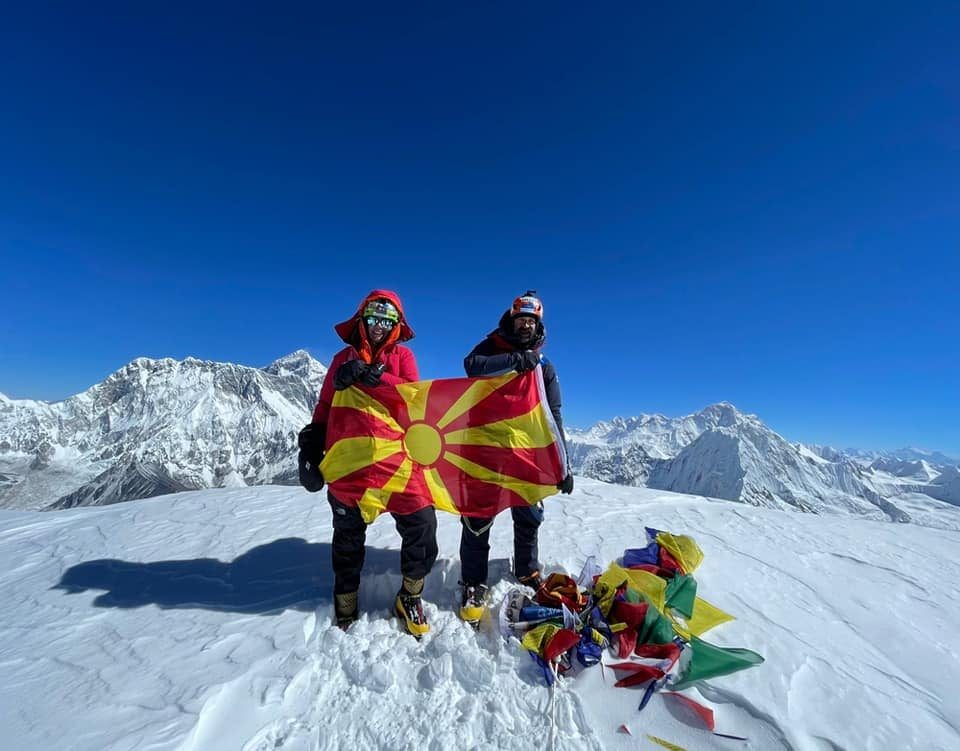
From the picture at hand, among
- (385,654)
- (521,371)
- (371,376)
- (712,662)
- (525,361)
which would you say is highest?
(525,361)

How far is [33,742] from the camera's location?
2688mm

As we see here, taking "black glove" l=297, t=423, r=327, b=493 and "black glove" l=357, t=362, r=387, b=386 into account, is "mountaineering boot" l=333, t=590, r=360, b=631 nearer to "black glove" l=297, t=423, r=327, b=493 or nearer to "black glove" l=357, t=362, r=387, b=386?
"black glove" l=297, t=423, r=327, b=493

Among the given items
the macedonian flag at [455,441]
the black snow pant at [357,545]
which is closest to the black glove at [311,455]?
the macedonian flag at [455,441]

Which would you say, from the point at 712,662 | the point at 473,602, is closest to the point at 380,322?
the point at 473,602

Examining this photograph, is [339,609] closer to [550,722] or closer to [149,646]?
[149,646]

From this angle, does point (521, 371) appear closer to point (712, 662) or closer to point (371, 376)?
point (371, 376)

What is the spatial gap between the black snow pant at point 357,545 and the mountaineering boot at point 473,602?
565 millimetres

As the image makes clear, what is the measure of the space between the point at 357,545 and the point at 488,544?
142 centimetres

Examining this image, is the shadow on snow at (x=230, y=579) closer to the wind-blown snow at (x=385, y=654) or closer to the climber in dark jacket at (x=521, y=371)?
the wind-blown snow at (x=385, y=654)

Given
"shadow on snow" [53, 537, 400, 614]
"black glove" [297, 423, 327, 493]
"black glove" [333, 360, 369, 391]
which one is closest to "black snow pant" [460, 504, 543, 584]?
"shadow on snow" [53, 537, 400, 614]

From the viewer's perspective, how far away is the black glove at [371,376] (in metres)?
4.05

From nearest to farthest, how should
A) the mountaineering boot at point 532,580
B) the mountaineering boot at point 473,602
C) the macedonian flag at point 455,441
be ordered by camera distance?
1. the mountaineering boot at point 473,602
2. the macedonian flag at point 455,441
3. the mountaineering boot at point 532,580

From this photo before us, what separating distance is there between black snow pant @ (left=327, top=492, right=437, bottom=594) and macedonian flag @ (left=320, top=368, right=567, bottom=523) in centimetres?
18

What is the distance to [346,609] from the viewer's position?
13.3 feet
